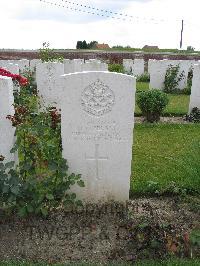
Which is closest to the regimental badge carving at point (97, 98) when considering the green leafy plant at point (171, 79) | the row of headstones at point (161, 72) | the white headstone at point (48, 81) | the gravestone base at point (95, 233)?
the gravestone base at point (95, 233)

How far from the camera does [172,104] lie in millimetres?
11047

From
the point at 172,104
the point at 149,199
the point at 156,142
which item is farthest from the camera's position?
the point at 172,104

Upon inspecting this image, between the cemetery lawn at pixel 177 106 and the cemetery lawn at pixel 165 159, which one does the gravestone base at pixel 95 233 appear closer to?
the cemetery lawn at pixel 165 159

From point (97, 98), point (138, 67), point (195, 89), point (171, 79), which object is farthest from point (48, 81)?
point (138, 67)

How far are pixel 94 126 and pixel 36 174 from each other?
76cm

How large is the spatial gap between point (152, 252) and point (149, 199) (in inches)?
47.1

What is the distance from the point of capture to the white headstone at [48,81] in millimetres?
9008

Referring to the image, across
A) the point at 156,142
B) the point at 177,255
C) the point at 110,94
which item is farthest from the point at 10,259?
the point at 156,142

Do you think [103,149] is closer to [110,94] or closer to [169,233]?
[110,94]

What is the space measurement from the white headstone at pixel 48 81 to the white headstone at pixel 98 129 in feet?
16.8

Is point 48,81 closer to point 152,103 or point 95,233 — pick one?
point 152,103

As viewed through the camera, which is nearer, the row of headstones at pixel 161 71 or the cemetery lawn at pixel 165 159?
the cemetery lawn at pixel 165 159

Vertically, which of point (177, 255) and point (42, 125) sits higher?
point (42, 125)

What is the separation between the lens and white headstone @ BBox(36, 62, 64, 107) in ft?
29.6
